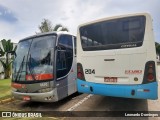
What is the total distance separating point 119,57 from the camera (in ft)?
19.9

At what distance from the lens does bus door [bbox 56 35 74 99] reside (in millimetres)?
7449

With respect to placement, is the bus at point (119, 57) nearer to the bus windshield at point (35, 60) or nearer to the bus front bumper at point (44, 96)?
the bus front bumper at point (44, 96)

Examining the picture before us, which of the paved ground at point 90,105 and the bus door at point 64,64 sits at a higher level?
the bus door at point 64,64

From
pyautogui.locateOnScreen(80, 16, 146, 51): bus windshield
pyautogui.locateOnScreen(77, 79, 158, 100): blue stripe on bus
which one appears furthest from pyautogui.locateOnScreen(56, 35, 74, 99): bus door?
pyautogui.locateOnScreen(80, 16, 146, 51): bus windshield

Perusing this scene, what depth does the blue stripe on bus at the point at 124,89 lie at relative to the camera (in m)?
5.58

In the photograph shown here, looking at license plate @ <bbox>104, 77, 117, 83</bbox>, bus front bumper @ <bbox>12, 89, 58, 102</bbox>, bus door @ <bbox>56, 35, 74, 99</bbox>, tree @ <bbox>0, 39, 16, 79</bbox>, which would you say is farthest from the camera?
tree @ <bbox>0, 39, 16, 79</bbox>

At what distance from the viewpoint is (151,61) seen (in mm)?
5586

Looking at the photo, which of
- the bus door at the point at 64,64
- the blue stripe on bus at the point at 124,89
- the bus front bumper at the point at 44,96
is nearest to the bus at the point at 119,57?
the blue stripe on bus at the point at 124,89

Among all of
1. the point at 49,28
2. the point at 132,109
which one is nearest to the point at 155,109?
the point at 132,109

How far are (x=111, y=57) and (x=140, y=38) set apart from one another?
1.08 metres

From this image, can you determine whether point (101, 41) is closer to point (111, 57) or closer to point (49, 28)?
point (111, 57)

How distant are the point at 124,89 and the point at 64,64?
9.48 feet

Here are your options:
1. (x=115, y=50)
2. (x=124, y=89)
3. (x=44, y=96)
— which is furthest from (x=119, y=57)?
(x=44, y=96)

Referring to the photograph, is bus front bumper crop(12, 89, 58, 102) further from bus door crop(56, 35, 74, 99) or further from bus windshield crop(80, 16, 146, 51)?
bus windshield crop(80, 16, 146, 51)
